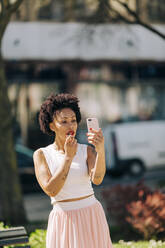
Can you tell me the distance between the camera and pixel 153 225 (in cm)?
670

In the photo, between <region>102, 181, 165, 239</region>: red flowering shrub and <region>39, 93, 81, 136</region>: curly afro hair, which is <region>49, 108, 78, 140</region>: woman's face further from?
<region>102, 181, 165, 239</region>: red flowering shrub

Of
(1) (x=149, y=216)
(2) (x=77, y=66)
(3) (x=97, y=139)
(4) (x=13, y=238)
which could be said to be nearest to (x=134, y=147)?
(2) (x=77, y=66)

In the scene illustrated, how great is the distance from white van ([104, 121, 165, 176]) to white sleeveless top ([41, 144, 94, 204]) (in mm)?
12476

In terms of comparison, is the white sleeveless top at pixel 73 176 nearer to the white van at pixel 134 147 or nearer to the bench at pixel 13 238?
the bench at pixel 13 238

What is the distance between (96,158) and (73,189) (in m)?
0.28

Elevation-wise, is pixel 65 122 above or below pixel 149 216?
above

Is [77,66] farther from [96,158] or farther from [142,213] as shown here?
[96,158]

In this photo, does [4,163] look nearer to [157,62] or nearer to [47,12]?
[47,12]

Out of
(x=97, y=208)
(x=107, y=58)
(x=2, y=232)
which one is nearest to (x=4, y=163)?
(x=2, y=232)

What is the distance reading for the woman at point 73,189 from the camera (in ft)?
11.4

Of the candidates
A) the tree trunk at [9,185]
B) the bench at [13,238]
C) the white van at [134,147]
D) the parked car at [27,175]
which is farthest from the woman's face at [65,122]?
the white van at [134,147]

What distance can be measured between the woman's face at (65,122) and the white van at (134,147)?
1246 cm

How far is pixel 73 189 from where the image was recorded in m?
3.52

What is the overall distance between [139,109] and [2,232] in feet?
56.8
